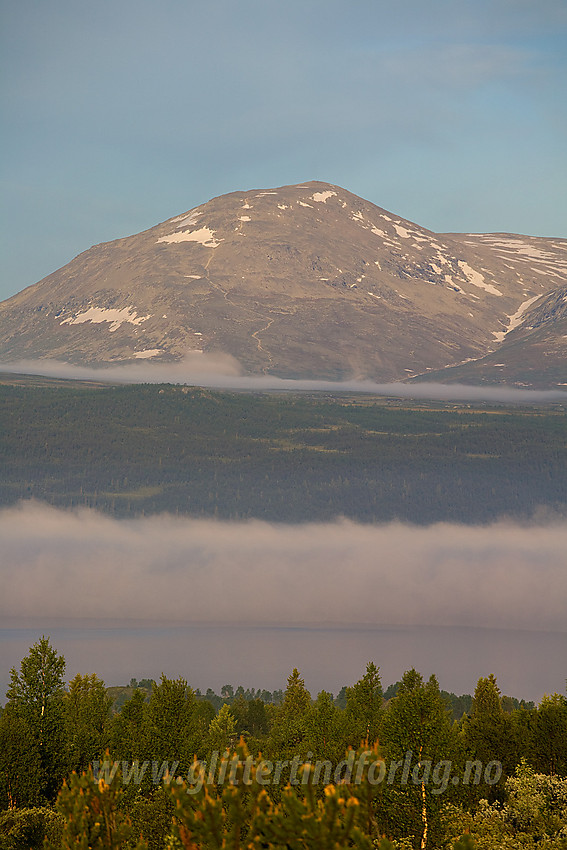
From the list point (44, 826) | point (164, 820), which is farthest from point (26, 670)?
point (164, 820)

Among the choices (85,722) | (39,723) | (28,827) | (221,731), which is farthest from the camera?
(221,731)

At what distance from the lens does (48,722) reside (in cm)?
12362

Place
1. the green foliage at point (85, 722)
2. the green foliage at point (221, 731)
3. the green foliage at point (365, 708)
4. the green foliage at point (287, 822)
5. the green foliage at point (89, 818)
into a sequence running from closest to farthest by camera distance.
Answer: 1. the green foliage at point (287, 822)
2. the green foliage at point (89, 818)
3. the green foliage at point (85, 722)
4. the green foliage at point (365, 708)
5. the green foliage at point (221, 731)

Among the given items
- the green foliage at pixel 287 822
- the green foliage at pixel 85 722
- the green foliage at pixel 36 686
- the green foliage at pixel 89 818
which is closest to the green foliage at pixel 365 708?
the green foliage at pixel 85 722

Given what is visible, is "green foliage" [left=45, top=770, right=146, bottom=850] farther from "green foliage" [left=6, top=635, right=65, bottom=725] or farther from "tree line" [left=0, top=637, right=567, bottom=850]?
"green foliage" [left=6, top=635, right=65, bottom=725]

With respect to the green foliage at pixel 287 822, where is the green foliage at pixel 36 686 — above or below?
below

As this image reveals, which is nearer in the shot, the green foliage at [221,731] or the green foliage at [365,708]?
the green foliage at [365,708]

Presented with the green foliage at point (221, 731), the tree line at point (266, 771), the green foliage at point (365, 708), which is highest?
the tree line at point (266, 771)

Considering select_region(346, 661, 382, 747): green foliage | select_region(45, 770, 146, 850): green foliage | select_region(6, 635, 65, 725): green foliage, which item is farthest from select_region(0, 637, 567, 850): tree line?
select_region(346, 661, 382, 747): green foliage

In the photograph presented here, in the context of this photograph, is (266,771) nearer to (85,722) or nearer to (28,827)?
(28,827)

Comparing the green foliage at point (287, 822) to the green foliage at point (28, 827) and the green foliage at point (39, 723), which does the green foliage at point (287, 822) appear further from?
the green foliage at point (39, 723)

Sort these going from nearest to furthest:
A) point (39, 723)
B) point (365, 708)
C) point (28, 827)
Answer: point (28, 827) < point (39, 723) < point (365, 708)

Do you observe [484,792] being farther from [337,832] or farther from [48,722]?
[337,832]

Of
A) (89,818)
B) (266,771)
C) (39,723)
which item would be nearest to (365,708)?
(39,723)
